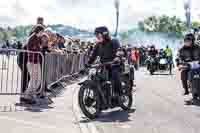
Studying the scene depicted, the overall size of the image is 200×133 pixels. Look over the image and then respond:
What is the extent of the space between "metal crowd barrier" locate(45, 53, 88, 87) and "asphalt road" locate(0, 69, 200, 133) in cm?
101

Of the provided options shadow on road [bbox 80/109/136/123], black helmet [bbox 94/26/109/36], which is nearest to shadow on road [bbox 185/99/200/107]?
shadow on road [bbox 80/109/136/123]

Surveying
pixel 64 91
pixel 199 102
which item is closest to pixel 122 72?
pixel 199 102

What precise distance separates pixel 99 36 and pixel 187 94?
4376 millimetres

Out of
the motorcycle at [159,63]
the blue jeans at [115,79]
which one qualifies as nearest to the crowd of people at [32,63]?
the blue jeans at [115,79]

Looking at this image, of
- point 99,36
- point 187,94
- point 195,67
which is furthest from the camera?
point 187,94

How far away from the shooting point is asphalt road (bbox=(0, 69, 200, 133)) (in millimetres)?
8117

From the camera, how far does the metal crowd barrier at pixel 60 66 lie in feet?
41.8

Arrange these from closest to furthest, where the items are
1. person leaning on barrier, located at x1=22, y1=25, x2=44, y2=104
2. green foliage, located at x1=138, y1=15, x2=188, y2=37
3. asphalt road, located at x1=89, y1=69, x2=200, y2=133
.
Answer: asphalt road, located at x1=89, y1=69, x2=200, y2=133 < person leaning on barrier, located at x1=22, y1=25, x2=44, y2=104 < green foliage, located at x1=138, y1=15, x2=188, y2=37

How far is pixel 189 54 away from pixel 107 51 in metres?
3.46

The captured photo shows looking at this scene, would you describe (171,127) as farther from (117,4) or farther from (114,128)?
(117,4)

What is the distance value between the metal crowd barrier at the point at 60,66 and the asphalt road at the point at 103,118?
1010 millimetres

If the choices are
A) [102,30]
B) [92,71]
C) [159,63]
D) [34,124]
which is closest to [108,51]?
[102,30]

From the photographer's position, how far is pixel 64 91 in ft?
46.6

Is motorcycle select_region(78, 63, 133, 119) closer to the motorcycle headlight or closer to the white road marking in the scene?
the motorcycle headlight
